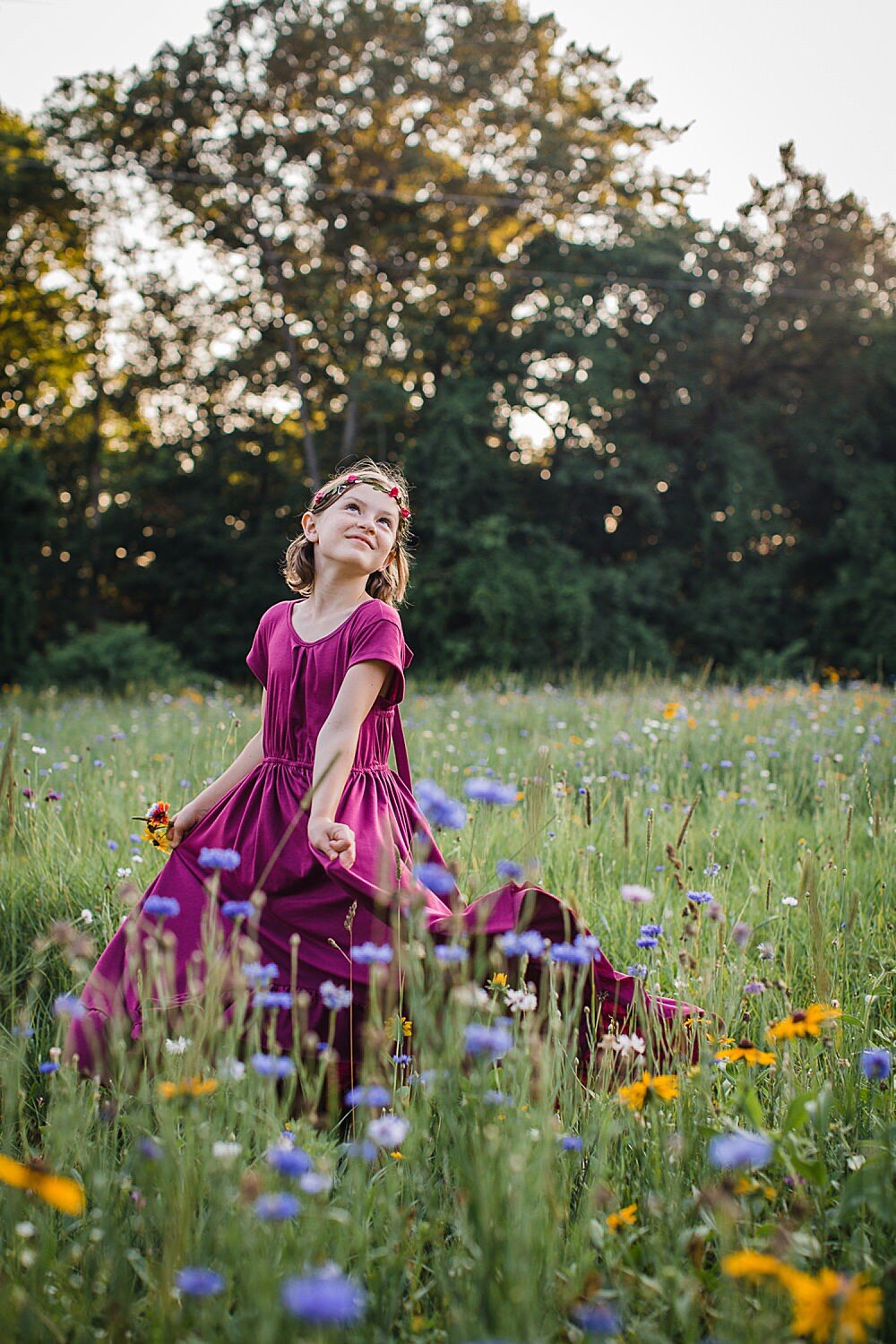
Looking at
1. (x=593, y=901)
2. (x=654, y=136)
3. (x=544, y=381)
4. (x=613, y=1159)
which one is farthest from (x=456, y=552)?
(x=613, y=1159)

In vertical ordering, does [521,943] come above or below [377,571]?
below

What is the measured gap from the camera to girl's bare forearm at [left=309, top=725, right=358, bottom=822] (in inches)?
79.5

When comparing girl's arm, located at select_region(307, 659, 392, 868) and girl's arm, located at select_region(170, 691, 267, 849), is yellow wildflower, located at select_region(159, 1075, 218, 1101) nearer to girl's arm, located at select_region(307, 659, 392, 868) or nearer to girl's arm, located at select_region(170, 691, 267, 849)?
girl's arm, located at select_region(307, 659, 392, 868)

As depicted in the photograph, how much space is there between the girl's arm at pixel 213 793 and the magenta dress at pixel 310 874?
26mm

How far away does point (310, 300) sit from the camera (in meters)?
16.2

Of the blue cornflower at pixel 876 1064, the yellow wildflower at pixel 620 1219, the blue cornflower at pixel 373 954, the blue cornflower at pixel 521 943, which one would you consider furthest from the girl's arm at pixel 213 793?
the blue cornflower at pixel 876 1064

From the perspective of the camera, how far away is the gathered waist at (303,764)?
228cm

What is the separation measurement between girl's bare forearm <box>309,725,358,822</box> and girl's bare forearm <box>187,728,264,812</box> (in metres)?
0.28

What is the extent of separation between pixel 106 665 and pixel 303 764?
12.4m

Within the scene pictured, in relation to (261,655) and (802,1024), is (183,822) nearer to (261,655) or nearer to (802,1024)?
(261,655)

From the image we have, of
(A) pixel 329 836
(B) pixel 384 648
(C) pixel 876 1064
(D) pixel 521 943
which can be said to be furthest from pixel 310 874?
(C) pixel 876 1064

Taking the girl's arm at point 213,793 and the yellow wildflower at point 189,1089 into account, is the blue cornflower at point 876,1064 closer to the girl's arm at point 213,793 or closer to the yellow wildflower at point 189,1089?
the yellow wildflower at point 189,1089

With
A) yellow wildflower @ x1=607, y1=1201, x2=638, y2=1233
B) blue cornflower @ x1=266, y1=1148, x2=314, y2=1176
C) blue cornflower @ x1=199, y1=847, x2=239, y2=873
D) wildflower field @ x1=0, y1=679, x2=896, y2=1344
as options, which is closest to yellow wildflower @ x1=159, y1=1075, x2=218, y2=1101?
wildflower field @ x1=0, y1=679, x2=896, y2=1344

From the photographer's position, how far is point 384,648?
7.23 feet
